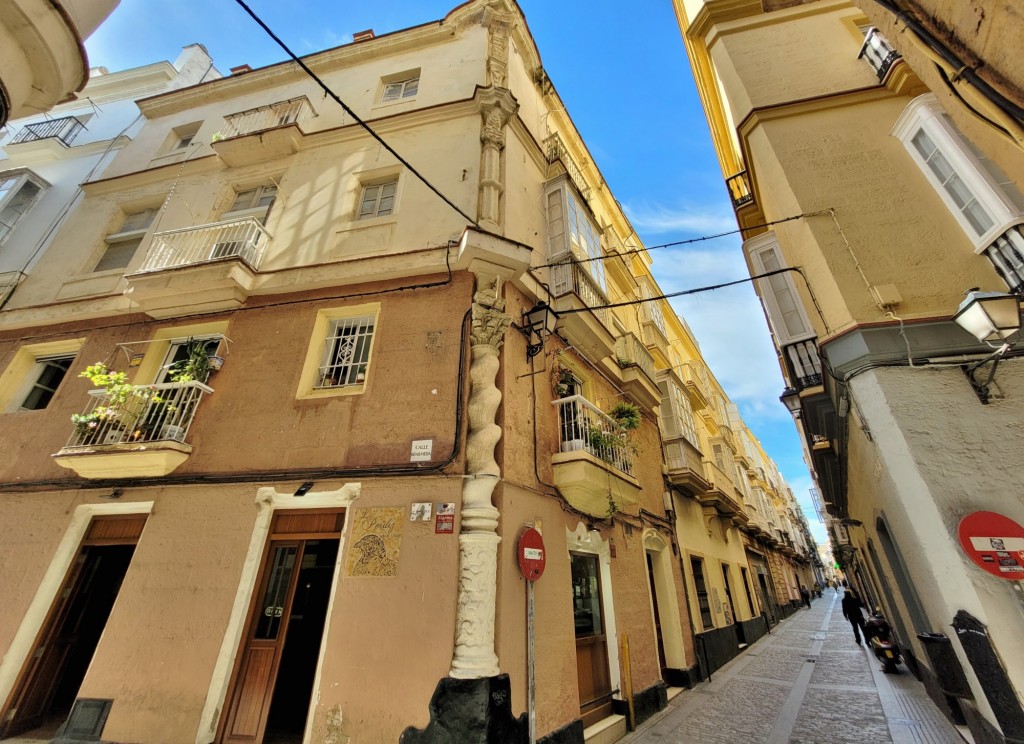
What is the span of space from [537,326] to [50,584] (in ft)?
25.3

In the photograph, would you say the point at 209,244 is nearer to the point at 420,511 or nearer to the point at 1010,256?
the point at 420,511

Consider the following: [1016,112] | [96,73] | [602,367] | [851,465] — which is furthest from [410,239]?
[96,73]

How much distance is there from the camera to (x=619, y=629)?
7.02 metres

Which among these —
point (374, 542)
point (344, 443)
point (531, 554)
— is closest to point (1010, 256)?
point (531, 554)

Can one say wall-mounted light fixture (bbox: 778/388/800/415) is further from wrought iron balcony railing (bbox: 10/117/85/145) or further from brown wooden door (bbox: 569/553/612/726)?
wrought iron balcony railing (bbox: 10/117/85/145)

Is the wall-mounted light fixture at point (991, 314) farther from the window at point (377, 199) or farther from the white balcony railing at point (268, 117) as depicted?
the white balcony railing at point (268, 117)

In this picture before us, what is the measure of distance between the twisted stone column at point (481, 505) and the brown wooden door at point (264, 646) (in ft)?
7.76

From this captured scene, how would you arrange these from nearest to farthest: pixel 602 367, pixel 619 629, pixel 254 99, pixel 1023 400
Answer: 1. pixel 1023 400
2. pixel 619 629
3. pixel 602 367
4. pixel 254 99

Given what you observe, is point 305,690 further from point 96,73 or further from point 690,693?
point 96,73

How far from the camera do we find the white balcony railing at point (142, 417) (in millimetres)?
6180

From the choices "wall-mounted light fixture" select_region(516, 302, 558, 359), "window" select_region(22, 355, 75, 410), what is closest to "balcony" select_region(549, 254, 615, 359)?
"wall-mounted light fixture" select_region(516, 302, 558, 359)

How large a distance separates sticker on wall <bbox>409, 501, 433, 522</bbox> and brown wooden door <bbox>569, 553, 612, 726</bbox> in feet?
8.80

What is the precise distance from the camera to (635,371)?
32.3 ft

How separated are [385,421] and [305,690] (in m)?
4.55
